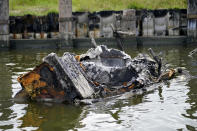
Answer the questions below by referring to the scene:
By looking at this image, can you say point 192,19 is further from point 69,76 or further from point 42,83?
point 42,83

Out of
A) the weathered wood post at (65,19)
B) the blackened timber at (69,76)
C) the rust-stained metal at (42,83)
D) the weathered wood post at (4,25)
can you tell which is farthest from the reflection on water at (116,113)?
the weathered wood post at (4,25)

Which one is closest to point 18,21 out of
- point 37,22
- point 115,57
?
point 37,22

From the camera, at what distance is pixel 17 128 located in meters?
6.67

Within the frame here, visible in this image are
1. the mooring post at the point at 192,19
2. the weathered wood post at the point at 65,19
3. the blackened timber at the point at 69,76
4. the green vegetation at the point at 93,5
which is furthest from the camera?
the green vegetation at the point at 93,5

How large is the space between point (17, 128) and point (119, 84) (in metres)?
3.48

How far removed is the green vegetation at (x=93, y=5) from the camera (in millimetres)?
25656

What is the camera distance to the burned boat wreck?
26.1 ft

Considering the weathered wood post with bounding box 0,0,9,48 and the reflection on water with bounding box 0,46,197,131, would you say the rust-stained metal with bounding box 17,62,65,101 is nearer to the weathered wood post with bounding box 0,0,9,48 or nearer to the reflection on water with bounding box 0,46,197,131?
the reflection on water with bounding box 0,46,197,131

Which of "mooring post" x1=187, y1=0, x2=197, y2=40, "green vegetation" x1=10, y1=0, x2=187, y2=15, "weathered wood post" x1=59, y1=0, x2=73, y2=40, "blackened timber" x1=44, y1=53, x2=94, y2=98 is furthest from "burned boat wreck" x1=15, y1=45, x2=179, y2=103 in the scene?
"green vegetation" x1=10, y1=0, x2=187, y2=15

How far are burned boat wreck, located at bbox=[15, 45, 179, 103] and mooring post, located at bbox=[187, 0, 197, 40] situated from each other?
41.2 ft

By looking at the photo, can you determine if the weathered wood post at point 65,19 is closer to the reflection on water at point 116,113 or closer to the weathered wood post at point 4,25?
the weathered wood post at point 4,25

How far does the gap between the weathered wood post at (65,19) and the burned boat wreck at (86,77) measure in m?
12.3

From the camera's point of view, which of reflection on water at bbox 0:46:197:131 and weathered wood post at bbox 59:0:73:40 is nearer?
reflection on water at bbox 0:46:197:131

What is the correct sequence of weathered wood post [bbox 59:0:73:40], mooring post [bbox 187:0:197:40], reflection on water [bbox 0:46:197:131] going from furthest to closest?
mooring post [bbox 187:0:197:40], weathered wood post [bbox 59:0:73:40], reflection on water [bbox 0:46:197:131]
